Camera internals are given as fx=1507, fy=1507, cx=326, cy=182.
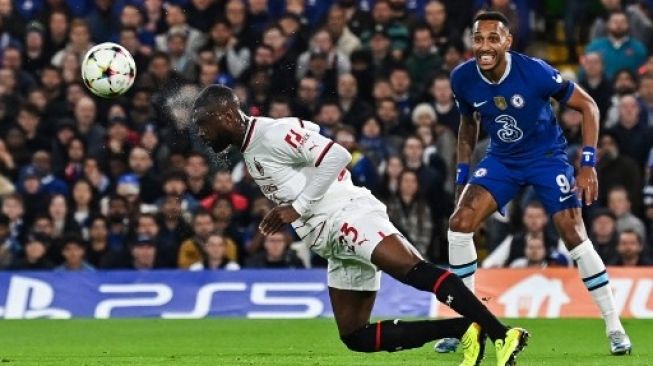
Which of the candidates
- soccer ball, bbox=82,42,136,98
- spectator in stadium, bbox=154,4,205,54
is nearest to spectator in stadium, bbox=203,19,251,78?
spectator in stadium, bbox=154,4,205,54

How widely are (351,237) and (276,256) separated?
610 centimetres

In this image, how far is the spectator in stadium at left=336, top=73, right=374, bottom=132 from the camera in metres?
15.6

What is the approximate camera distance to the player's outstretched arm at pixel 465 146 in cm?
1016

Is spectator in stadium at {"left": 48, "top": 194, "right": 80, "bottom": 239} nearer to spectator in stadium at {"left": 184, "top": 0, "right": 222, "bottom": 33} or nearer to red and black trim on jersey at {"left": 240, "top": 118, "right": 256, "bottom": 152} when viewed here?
spectator in stadium at {"left": 184, "top": 0, "right": 222, "bottom": 33}

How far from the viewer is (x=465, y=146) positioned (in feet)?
33.6

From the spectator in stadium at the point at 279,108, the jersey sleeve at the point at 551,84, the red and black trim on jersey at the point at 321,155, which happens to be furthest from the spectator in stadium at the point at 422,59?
the red and black trim on jersey at the point at 321,155

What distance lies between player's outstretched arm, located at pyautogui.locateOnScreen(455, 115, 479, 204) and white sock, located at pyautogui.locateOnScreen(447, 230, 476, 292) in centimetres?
47

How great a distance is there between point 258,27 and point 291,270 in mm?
3903

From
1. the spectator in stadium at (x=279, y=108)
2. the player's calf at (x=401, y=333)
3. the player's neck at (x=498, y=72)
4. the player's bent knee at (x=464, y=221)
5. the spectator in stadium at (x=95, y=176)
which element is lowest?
the player's calf at (x=401, y=333)

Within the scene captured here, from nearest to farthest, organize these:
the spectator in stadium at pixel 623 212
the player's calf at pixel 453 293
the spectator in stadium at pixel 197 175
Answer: the player's calf at pixel 453 293 < the spectator in stadium at pixel 623 212 < the spectator in stadium at pixel 197 175

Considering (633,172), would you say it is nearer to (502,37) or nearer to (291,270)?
(291,270)

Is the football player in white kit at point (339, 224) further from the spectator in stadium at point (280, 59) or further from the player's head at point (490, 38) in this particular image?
the spectator in stadium at point (280, 59)

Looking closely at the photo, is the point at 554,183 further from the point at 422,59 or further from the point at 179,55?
the point at 179,55

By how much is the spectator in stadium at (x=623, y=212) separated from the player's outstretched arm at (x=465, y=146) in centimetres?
432
